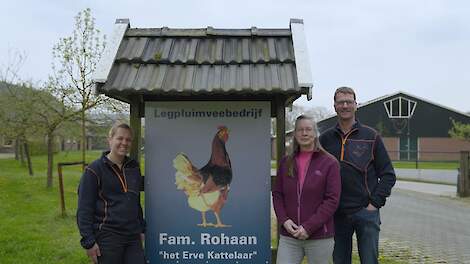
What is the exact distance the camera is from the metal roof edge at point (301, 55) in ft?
12.6

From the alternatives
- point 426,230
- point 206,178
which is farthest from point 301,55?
point 426,230

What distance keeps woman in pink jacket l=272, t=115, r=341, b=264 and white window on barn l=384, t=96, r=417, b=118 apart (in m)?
43.5

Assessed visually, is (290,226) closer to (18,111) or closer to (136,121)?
(136,121)

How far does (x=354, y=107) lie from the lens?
13.8 feet

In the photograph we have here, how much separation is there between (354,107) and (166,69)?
1.61m

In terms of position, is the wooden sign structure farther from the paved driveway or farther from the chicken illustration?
the paved driveway

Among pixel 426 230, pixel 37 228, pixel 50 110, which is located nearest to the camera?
pixel 37 228

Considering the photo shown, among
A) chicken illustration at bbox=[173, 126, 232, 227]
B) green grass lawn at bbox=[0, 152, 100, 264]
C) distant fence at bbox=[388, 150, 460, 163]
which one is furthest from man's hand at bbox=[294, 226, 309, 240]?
distant fence at bbox=[388, 150, 460, 163]

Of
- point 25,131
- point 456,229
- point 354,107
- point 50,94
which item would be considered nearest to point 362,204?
point 354,107

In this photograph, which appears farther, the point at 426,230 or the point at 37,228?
the point at 426,230

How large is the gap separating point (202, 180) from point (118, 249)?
3.01 ft

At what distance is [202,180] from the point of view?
4.29 metres

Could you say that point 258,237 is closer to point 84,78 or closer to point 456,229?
point 456,229

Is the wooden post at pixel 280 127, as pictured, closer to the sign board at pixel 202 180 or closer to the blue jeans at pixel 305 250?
the sign board at pixel 202 180
